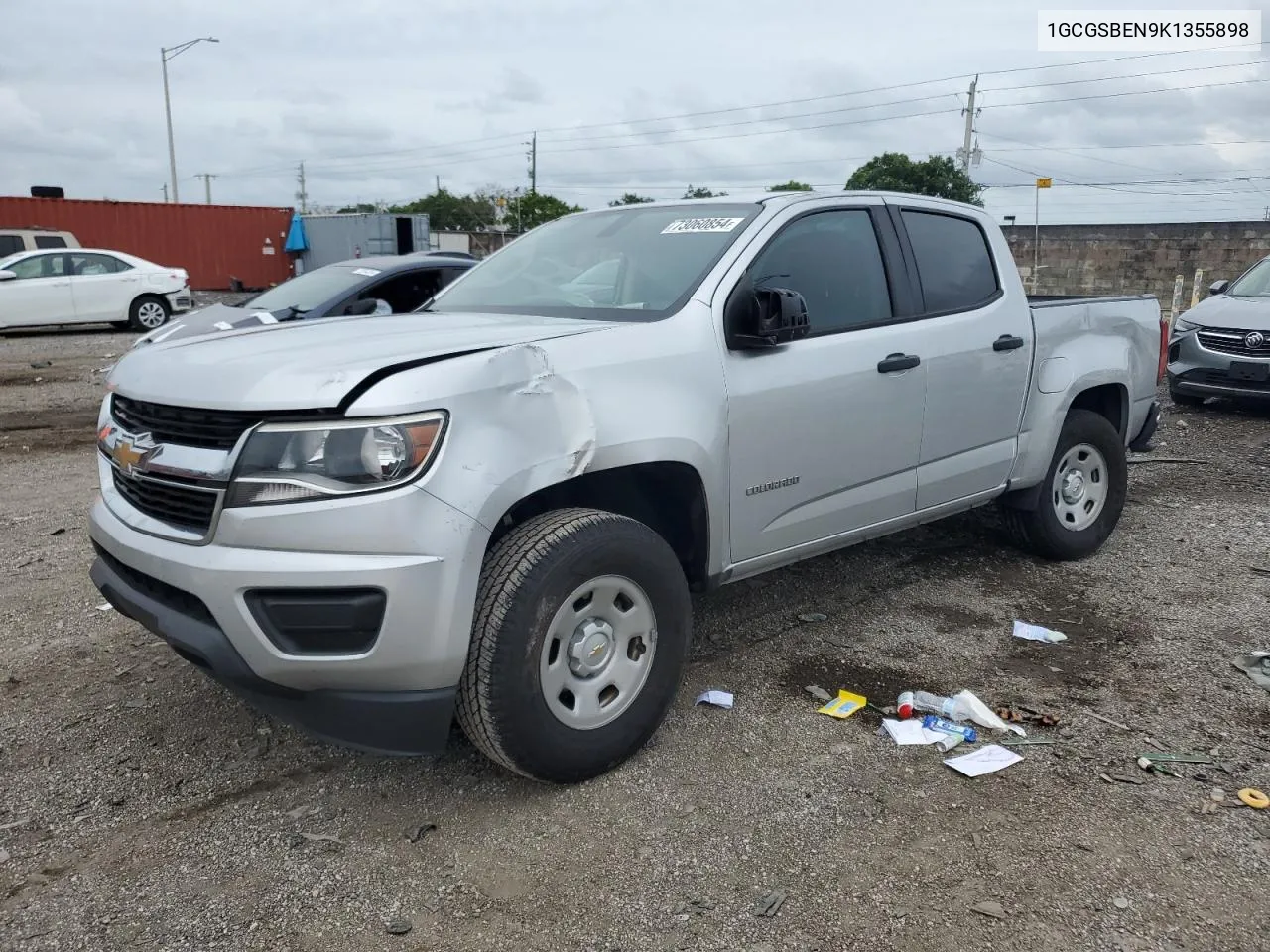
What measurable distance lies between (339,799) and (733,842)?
118 centimetres

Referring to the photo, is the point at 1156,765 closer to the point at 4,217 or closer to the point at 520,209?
the point at 4,217

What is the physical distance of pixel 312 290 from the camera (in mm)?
8555

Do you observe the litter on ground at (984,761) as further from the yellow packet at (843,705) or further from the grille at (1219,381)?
the grille at (1219,381)

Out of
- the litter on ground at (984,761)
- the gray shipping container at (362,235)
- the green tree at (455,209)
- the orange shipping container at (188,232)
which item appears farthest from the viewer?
the green tree at (455,209)

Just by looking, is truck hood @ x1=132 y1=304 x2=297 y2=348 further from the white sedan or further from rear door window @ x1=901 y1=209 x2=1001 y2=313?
the white sedan

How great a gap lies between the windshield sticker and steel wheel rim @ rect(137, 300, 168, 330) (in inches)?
607

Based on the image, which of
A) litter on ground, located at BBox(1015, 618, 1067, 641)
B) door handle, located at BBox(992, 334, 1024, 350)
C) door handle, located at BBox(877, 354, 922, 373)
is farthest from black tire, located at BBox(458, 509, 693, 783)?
door handle, located at BBox(992, 334, 1024, 350)

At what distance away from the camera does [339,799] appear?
3.09m

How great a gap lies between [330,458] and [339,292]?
598 cm

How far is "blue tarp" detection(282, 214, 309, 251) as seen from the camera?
3020 centimetres

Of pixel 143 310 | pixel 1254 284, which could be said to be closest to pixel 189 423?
pixel 1254 284

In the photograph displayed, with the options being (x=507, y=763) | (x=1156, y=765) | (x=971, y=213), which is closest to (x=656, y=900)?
(x=507, y=763)

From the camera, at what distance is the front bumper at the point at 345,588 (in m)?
2.60

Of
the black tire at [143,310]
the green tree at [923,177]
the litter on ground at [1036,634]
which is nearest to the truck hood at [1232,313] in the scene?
the litter on ground at [1036,634]
